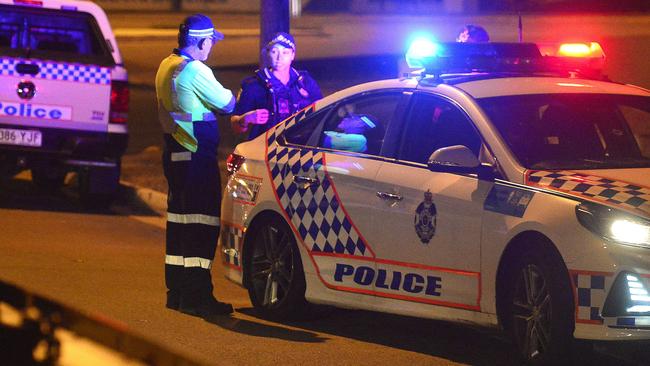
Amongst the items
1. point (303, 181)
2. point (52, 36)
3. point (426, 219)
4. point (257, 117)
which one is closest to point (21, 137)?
point (52, 36)

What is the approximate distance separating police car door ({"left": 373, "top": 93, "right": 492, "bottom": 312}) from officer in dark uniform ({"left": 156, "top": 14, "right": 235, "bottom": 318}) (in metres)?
1.26

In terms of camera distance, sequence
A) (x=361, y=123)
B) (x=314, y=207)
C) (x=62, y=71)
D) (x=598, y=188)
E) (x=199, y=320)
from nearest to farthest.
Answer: (x=598, y=188), (x=314, y=207), (x=361, y=123), (x=199, y=320), (x=62, y=71)

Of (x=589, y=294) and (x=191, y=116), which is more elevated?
(x=191, y=116)

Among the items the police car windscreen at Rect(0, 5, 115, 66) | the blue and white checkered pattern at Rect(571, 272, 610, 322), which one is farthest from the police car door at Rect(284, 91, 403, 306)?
the police car windscreen at Rect(0, 5, 115, 66)

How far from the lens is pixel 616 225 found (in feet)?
19.0

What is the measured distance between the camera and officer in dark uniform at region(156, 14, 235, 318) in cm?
786

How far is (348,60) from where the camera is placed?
29.1m

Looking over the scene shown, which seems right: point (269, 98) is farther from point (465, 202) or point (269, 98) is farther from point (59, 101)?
point (59, 101)

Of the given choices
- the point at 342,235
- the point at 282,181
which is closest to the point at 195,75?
the point at 282,181

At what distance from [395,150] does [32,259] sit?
360 cm

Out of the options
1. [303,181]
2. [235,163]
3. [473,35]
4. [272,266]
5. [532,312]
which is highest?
[473,35]

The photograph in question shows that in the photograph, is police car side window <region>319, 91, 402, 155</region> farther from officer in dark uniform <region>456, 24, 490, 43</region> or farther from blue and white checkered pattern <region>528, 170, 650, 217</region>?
officer in dark uniform <region>456, 24, 490, 43</region>

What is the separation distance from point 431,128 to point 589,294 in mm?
1614

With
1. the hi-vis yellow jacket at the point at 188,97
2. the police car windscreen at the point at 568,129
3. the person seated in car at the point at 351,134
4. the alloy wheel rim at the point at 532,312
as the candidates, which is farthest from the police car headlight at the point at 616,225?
the hi-vis yellow jacket at the point at 188,97
